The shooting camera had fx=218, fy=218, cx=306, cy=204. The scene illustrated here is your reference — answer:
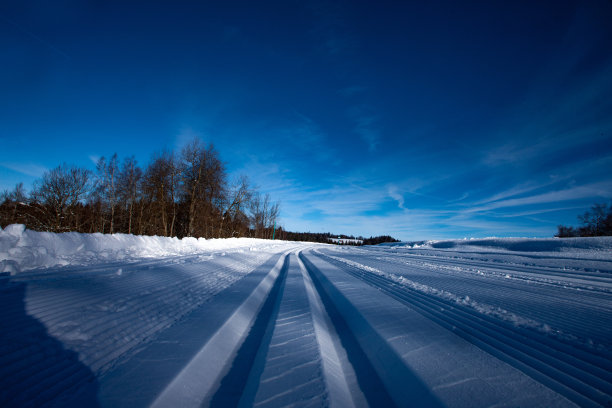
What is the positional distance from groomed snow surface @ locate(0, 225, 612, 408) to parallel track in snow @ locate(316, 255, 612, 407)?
12 mm

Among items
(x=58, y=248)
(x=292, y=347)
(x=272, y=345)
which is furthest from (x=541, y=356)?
(x=58, y=248)

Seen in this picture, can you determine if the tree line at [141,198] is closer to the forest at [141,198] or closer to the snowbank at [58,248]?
the forest at [141,198]

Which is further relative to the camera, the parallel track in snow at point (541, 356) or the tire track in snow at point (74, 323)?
the parallel track in snow at point (541, 356)

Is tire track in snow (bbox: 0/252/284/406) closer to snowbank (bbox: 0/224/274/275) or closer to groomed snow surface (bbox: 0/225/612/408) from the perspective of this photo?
groomed snow surface (bbox: 0/225/612/408)

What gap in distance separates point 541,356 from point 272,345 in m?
2.15

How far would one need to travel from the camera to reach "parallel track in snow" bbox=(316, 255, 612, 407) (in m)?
1.36

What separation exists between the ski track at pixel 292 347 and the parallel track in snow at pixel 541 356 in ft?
0.04

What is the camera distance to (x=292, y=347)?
5.99ft

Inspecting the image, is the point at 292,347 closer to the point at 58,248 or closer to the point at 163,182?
the point at 58,248

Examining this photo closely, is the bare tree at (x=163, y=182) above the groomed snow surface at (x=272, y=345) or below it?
above

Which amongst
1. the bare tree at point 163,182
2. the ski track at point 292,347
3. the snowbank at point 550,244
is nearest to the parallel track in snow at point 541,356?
the ski track at point 292,347

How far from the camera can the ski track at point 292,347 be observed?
1.25 metres

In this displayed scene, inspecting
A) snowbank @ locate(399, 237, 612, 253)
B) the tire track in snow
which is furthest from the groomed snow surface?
snowbank @ locate(399, 237, 612, 253)

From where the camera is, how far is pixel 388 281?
15.2 feet
